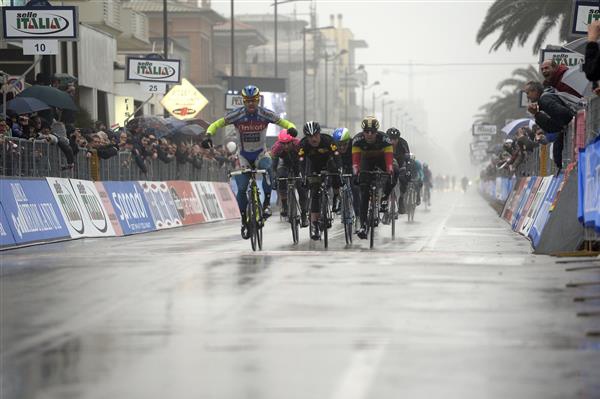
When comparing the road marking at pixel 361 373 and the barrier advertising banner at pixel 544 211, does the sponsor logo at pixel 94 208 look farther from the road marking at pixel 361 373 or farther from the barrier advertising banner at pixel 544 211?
the road marking at pixel 361 373

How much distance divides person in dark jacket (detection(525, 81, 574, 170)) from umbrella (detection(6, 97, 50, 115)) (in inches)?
333

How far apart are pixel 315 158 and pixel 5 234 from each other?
14.5 ft

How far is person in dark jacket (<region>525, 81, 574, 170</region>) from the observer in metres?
18.5

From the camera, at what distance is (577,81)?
60.2ft

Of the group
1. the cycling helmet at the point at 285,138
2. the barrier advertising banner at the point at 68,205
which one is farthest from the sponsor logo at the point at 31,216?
the cycling helmet at the point at 285,138

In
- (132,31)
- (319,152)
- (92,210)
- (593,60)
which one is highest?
(132,31)

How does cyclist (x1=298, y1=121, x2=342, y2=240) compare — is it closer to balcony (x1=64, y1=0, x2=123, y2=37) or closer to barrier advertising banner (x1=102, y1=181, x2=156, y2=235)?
barrier advertising banner (x1=102, y1=181, x2=156, y2=235)

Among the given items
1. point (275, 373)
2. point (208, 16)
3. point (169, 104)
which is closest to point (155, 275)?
point (275, 373)

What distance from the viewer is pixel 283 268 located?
13391 mm

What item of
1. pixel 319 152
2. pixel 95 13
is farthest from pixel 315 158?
pixel 95 13

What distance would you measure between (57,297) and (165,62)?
2585 centimetres

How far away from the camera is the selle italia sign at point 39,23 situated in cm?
2495

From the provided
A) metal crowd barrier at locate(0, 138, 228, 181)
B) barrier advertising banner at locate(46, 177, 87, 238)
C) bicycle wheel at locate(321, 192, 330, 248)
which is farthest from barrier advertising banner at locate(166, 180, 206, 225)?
bicycle wheel at locate(321, 192, 330, 248)

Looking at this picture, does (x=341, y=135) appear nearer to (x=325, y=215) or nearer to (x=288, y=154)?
(x=288, y=154)
